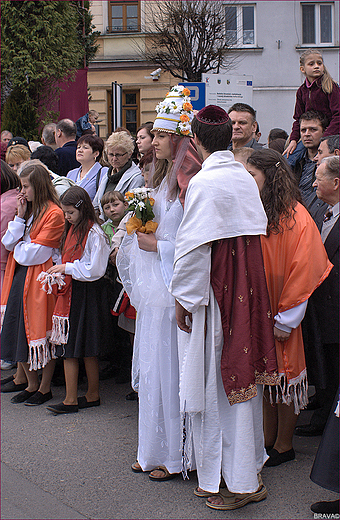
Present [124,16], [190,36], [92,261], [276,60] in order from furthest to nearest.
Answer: [124,16] < [276,60] < [190,36] < [92,261]

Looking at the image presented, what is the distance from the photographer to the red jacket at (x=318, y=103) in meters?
4.67

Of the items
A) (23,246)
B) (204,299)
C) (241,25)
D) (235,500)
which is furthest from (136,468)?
(241,25)

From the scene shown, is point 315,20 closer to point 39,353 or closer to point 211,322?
point 39,353

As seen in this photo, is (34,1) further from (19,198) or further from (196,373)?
(196,373)

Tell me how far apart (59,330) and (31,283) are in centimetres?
50

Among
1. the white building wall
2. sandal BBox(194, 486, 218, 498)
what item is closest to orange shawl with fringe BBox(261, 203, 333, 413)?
sandal BBox(194, 486, 218, 498)

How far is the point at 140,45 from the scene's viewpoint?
19891 millimetres

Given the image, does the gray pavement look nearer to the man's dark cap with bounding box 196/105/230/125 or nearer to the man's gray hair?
the man's dark cap with bounding box 196/105/230/125

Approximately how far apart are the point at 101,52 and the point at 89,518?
2005 centimetres

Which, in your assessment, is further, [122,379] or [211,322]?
[122,379]

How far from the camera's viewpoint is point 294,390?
3352 mm

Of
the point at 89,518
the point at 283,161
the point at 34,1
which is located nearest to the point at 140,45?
the point at 34,1

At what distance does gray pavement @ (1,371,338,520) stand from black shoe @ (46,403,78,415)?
0.05 meters

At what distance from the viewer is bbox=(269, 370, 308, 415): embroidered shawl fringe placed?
3330 mm
